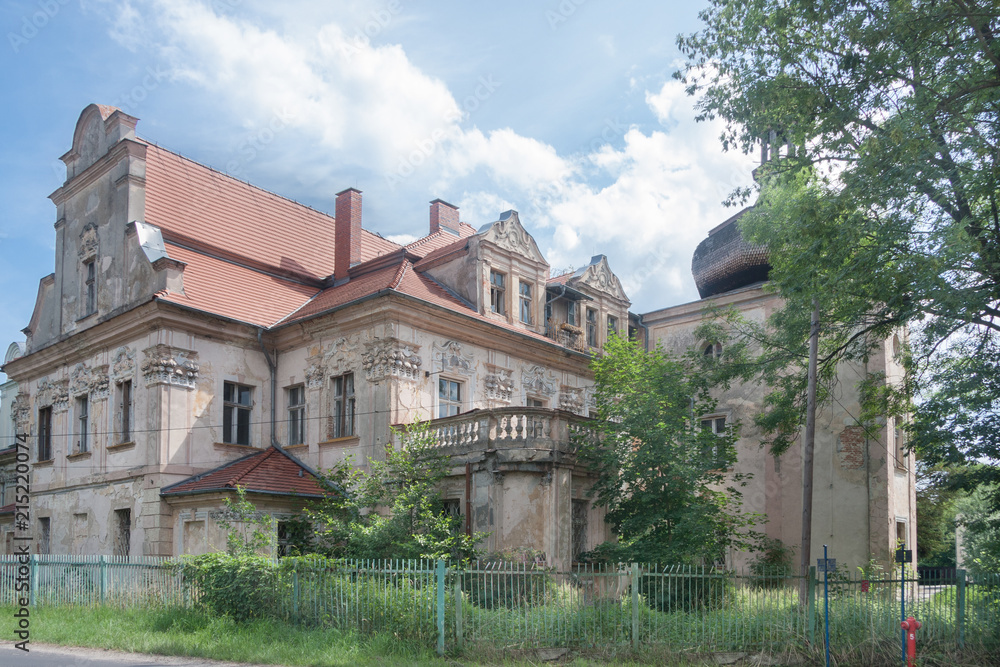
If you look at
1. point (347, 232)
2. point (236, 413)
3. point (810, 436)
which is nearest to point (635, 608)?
point (810, 436)

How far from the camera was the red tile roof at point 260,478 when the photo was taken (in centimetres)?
2011

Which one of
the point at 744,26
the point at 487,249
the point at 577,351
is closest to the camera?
the point at 744,26

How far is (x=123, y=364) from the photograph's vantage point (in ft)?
76.1

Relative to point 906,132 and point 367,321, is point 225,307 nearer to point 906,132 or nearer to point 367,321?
point 367,321

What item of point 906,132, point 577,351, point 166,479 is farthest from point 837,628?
point 166,479

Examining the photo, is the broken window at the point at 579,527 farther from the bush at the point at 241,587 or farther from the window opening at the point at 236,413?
the window opening at the point at 236,413

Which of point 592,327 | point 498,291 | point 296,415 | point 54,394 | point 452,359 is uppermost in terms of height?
point 498,291

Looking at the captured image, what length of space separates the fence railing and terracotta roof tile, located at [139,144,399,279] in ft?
42.6

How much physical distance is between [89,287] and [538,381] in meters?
13.3

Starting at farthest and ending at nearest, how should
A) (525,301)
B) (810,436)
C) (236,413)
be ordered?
(525,301) < (236,413) < (810,436)

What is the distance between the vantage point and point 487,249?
971 inches

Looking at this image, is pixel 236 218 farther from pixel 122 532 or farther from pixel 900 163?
pixel 900 163

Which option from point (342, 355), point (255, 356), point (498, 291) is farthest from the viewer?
point (498, 291)

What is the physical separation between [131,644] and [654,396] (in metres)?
10.9
